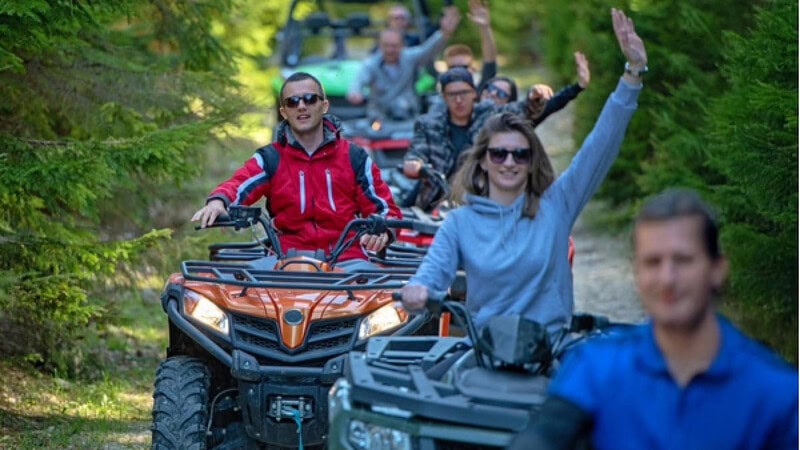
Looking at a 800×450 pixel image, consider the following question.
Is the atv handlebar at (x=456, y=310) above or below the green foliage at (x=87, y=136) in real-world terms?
below

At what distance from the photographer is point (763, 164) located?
8898 millimetres

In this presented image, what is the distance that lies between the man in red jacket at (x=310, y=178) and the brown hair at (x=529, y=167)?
1.96 meters

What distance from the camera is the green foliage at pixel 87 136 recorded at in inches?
316

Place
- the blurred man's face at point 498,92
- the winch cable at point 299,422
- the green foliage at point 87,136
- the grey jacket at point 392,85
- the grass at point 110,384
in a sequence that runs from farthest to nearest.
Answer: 1. the grey jacket at point 392,85
2. the blurred man's face at point 498,92
3. the grass at point 110,384
4. the green foliage at point 87,136
5. the winch cable at point 299,422

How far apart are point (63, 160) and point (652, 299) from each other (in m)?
4.75

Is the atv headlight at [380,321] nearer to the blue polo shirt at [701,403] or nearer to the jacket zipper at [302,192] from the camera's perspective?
the jacket zipper at [302,192]

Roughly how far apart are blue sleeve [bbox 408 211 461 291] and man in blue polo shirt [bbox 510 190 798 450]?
1.81 metres

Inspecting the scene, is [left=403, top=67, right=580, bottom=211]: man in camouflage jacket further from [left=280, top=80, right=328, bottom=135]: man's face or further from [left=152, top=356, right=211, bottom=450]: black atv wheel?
[left=152, top=356, right=211, bottom=450]: black atv wheel

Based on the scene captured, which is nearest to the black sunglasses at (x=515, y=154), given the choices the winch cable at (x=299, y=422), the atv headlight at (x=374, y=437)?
the atv headlight at (x=374, y=437)

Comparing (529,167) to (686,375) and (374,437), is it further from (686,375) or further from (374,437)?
(686,375)

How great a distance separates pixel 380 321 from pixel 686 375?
11.0 ft

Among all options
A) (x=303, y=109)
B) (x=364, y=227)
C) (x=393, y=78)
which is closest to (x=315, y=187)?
(x=303, y=109)

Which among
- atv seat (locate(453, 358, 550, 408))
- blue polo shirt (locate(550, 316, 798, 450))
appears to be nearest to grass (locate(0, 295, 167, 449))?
atv seat (locate(453, 358, 550, 408))

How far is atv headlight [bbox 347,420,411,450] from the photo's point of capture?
16.0 feet
